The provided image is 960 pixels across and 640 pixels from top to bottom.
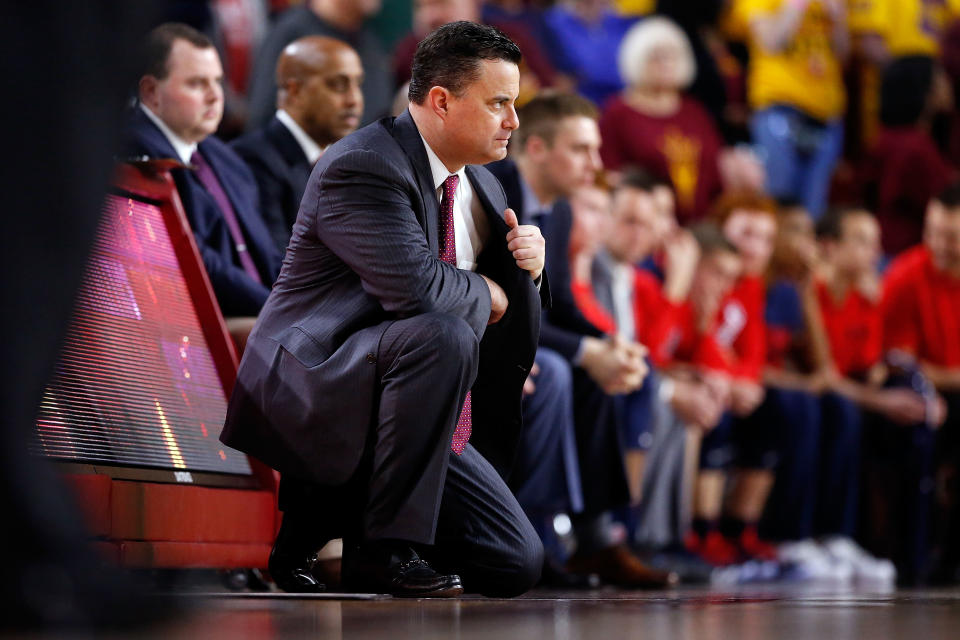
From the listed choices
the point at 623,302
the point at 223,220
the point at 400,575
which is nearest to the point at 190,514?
the point at 400,575

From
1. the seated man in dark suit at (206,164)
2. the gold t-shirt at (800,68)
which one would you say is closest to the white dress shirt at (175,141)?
the seated man in dark suit at (206,164)

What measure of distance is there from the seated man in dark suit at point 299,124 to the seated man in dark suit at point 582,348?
20.4 inches

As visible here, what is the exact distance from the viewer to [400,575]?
272cm

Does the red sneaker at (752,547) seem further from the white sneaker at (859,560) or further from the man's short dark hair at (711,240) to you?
the man's short dark hair at (711,240)

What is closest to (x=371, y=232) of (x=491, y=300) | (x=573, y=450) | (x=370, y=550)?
(x=491, y=300)

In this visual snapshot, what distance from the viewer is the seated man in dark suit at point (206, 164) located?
3604mm

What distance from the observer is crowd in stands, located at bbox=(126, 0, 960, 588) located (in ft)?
13.3

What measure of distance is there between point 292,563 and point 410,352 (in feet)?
2.02

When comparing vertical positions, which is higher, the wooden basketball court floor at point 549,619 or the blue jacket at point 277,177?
the blue jacket at point 277,177

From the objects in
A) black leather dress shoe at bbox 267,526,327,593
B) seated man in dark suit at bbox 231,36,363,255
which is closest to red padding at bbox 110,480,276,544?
black leather dress shoe at bbox 267,526,327,593

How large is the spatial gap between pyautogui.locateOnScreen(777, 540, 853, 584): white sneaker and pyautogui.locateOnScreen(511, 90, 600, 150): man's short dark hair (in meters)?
2.35

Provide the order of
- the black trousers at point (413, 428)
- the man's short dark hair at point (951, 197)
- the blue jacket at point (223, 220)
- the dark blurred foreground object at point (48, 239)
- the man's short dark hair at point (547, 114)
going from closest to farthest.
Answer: the dark blurred foreground object at point (48, 239), the black trousers at point (413, 428), the blue jacket at point (223, 220), the man's short dark hair at point (547, 114), the man's short dark hair at point (951, 197)

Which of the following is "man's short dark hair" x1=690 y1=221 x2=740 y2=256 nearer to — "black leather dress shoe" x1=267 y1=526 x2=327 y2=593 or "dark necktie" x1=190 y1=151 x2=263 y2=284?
"dark necktie" x1=190 y1=151 x2=263 y2=284

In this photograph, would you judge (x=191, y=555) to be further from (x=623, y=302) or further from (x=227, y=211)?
(x=623, y=302)
